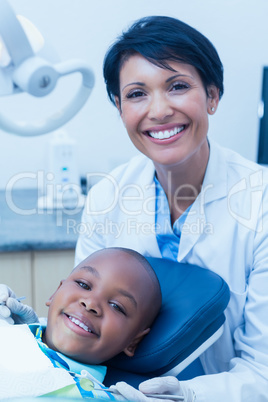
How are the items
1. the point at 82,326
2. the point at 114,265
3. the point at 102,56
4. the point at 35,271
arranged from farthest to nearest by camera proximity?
the point at 102,56 → the point at 35,271 → the point at 114,265 → the point at 82,326

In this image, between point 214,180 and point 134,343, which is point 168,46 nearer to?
point 214,180

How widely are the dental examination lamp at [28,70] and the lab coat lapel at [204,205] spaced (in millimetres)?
391

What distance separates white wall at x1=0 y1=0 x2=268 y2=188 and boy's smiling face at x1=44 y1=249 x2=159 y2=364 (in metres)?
1.22

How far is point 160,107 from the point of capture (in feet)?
3.67

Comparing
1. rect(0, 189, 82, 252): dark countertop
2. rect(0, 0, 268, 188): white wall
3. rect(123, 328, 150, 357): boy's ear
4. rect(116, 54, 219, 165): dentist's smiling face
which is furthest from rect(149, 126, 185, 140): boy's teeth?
rect(0, 0, 268, 188): white wall

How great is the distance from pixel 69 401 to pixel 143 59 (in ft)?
3.11

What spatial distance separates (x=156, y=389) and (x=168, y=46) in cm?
75

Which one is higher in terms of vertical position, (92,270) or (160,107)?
(160,107)

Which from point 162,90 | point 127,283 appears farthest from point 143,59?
point 127,283

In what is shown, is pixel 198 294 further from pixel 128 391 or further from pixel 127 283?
pixel 128 391

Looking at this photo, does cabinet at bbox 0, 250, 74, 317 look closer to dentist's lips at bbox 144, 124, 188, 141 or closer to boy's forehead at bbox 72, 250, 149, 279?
boy's forehead at bbox 72, 250, 149, 279

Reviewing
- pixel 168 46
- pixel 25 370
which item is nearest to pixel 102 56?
pixel 168 46

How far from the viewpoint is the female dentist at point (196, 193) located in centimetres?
110

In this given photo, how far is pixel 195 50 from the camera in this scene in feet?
3.73
